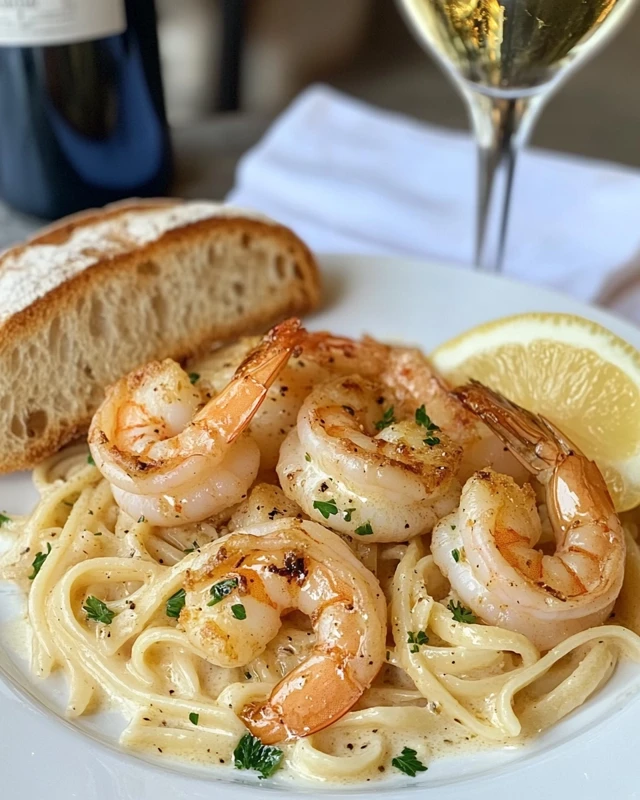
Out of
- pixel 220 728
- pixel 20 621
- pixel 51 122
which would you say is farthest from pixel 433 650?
pixel 51 122

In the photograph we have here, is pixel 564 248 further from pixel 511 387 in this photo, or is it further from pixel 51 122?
pixel 51 122

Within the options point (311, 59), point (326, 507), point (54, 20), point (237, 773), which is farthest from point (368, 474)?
point (311, 59)

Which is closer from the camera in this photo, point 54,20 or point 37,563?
point 37,563

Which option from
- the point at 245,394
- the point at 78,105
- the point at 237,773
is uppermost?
the point at 78,105

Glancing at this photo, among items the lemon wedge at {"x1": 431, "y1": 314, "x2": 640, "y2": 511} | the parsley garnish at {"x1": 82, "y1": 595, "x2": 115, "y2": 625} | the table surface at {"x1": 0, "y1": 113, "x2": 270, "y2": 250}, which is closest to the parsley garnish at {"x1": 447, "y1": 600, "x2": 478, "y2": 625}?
the lemon wedge at {"x1": 431, "y1": 314, "x2": 640, "y2": 511}

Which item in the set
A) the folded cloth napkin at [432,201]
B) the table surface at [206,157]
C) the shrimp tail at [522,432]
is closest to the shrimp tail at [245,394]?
the shrimp tail at [522,432]

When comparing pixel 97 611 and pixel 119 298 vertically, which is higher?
pixel 119 298

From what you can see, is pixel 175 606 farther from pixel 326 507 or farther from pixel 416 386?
pixel 416 386
